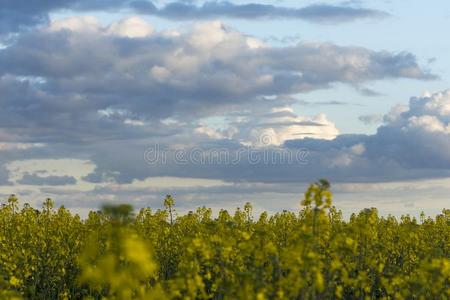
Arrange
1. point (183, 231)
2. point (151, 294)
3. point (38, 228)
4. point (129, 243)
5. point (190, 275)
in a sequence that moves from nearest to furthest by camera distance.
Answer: point (129, 243) → point (151, 294) → point (190, 275) → point (38, 228) → point (183, 231)

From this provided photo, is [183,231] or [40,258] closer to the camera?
[40,258]

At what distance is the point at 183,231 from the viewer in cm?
2416

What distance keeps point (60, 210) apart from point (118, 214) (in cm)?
1861

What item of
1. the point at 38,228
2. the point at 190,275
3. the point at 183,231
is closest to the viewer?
the point at 190,275

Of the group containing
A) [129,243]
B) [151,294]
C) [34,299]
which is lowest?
[34,299]

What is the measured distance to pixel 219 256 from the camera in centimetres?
1229

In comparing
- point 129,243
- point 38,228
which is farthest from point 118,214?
point 38,228

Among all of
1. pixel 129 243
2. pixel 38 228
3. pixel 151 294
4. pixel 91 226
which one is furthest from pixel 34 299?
pixel 129 243

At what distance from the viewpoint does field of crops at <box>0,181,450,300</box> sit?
904 centimetres

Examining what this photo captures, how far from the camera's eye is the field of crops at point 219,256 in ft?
29.7

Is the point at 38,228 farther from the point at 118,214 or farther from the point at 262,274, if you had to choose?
the point at 118,214

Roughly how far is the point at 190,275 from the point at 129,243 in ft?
13.0

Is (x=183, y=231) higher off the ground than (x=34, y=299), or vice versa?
(x=183, y=231)

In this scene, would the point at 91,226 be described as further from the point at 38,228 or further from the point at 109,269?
→ the point at 109,269
